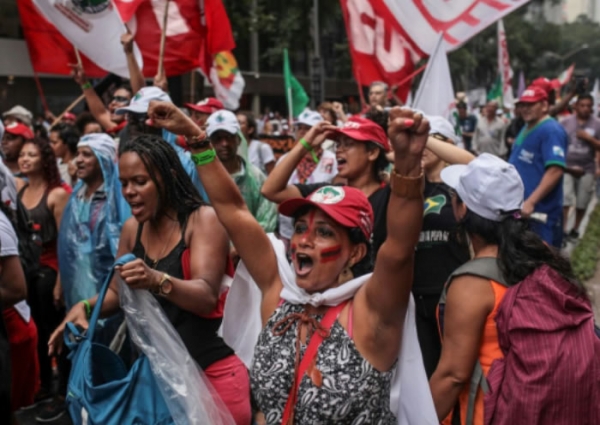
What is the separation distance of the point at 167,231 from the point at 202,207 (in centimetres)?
19

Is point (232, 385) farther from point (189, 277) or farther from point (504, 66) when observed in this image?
point (504, 66)

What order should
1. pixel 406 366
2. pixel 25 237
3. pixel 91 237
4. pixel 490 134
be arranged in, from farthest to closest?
pixel 490 134 < pixel 91 237 < pixel 25 237 < pixel 406 366

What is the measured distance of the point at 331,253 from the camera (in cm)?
264

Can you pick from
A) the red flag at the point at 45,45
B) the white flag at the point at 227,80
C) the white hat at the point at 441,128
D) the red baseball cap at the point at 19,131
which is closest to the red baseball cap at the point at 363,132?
the white hat at the point at 441,128

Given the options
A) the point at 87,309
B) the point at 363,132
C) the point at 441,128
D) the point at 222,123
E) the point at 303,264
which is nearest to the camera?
the point at 303,264

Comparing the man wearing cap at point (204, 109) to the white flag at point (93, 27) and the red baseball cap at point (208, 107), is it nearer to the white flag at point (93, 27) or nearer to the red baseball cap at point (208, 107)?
the red baseball cap at point (208, 107)

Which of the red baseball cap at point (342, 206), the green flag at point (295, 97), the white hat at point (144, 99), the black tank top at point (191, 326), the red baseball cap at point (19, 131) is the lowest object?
the green flag at point (295, 97)

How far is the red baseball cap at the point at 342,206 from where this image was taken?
2619mm

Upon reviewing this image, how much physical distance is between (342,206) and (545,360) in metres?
0.86

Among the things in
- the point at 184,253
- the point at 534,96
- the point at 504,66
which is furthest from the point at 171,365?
the point at 504,66

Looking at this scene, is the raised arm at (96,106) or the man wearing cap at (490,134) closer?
the raised arm at (96,106)

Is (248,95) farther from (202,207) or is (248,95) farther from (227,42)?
(202,207)

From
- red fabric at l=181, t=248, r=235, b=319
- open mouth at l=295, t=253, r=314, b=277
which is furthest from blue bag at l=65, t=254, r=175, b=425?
open mouth at l=295, t=253, r=314, b=277

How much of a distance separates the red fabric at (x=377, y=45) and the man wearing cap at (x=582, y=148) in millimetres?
4230
